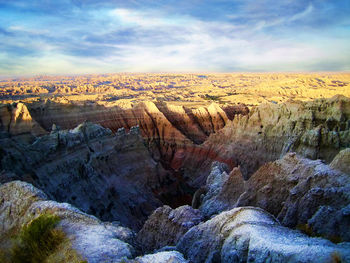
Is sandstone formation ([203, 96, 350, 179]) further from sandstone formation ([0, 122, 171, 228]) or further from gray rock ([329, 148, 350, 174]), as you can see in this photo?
sandstone formation ([0, 122, 171, 228])

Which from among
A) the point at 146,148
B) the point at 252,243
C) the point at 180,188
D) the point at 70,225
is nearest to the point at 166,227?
the point at 70,225

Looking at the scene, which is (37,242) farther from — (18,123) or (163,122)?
(163,122)

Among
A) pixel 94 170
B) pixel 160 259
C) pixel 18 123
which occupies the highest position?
pixel 18 123

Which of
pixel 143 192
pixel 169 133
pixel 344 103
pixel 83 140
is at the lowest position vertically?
pixel 143 192

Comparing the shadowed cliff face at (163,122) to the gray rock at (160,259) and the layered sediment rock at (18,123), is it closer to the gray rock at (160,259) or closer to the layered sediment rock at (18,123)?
the layered sediment rock at (18,123)

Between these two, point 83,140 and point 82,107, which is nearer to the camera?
point 83,140

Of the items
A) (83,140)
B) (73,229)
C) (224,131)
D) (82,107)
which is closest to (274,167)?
(73,229)

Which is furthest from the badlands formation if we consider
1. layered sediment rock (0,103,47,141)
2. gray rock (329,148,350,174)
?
layered sediment rock (0,103,47,141)

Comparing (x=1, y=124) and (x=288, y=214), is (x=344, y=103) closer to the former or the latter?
(x=288, y=214)
